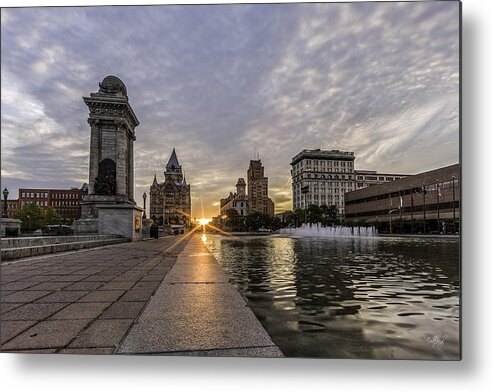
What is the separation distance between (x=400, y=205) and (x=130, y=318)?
2157 inches

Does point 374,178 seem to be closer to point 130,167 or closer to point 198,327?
point 130,167

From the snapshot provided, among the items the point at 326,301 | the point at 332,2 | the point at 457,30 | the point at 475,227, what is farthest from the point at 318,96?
the point at 326,301

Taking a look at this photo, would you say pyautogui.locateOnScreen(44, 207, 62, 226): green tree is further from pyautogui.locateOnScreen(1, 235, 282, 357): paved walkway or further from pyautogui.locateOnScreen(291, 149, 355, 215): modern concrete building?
pyautogui.locateOnScreen(291, 149, 355, 215): modern concrete building

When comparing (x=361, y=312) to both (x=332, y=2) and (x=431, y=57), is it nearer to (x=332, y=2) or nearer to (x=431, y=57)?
(x=431, y=57)

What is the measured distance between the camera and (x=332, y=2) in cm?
557

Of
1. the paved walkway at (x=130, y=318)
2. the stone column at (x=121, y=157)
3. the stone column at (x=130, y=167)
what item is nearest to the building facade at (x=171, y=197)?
the stone column at (x=130, y=167)

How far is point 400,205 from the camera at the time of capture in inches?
2063

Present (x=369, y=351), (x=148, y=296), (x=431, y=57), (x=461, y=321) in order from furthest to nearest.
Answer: (x=431, y=57) < (x=148, y=296) < (x=461, y=321) < (x=369, y=351)

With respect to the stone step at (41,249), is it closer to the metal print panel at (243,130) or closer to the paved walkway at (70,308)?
the metal print panel at (243,130)

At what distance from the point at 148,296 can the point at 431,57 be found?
19.9ft

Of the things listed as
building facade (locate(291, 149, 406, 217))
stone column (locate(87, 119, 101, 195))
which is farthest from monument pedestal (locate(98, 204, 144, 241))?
building facade (locate(291, 149, 406, 217))
